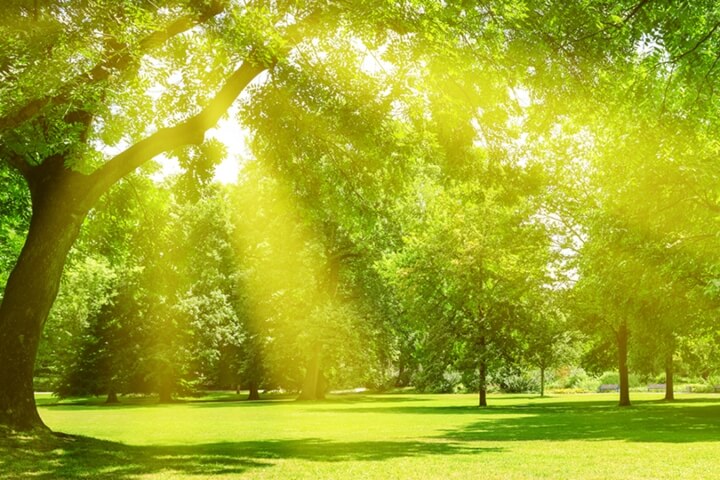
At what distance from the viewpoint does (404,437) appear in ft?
59.6

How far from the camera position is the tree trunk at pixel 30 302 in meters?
13.7

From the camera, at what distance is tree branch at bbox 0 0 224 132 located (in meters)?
11.3

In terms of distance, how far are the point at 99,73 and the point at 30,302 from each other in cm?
522

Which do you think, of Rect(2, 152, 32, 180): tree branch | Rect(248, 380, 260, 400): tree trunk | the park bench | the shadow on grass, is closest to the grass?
the shadow on grass

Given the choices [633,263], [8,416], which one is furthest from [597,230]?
[8,416]

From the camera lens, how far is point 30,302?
1402cm

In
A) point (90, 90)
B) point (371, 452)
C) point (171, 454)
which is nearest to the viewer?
point (90, 90)

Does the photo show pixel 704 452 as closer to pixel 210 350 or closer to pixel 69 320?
pixel 210 350

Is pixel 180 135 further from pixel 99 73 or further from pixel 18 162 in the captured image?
pixel 18 162

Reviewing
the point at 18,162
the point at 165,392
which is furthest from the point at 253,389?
the point at 18,162

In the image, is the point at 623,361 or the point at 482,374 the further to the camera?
the point at 482,374

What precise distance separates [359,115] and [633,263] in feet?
47.7

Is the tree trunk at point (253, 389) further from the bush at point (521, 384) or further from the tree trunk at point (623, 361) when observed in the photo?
the tree trunk at point (623, 361)

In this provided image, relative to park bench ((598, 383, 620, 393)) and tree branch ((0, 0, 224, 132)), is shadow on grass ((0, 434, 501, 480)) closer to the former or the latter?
tree branch ((0, 0, 224, 132))
